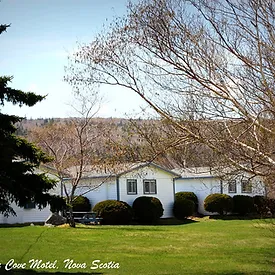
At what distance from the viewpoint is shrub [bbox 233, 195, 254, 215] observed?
123 ft

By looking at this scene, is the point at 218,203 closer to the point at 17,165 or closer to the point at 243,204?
the point at 243,204

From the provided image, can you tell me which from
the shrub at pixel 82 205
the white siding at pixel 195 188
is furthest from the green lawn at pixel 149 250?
the white siding at pixel 195 188

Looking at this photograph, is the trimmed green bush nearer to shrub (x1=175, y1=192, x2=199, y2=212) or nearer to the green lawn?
the green lawn

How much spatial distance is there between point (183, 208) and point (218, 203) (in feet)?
9.14

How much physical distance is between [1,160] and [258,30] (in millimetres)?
6292

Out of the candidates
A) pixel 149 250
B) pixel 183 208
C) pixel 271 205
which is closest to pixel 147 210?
pixel 183 208

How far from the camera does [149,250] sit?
682 inches

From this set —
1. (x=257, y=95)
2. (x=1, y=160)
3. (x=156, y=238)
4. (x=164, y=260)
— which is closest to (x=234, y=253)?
(x=164, y=260)

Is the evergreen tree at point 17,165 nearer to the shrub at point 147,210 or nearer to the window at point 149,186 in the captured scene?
the shrub at point 147,210

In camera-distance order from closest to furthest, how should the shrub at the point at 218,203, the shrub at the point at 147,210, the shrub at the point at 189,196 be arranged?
1. the shrub at the point at 147,210
2. the shrub at the point at 218,203
3. the shrub at the point at 189,196

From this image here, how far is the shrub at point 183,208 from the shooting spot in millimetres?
35594

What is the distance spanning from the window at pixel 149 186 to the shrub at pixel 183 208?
1.84m

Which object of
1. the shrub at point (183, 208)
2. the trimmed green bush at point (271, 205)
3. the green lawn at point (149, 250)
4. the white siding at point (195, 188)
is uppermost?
the white siding at point (195, 188)

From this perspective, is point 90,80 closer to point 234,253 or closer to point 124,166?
point 124,166
